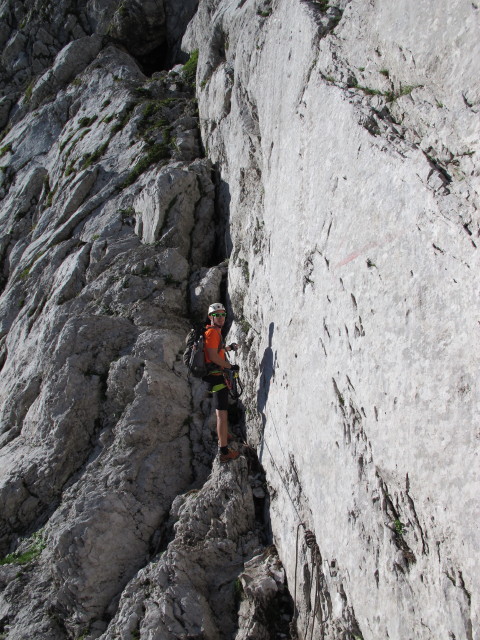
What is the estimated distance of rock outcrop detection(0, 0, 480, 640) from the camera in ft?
17.0

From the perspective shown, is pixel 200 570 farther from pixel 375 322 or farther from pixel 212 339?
pixel 375 322

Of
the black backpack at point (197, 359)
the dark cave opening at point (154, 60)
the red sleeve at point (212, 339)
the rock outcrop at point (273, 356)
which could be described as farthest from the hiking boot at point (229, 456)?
Result: the dark cave opening at point (154, 60)

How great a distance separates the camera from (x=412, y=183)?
5715 millimetres

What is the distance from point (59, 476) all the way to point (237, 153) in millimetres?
9987

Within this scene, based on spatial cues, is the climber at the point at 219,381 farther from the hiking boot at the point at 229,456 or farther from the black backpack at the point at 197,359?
the black backpack at the point at 197,359

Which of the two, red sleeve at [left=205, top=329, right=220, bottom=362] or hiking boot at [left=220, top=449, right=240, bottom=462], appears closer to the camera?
hiking boot at [left=220, top=449, right=240, bottom=462]

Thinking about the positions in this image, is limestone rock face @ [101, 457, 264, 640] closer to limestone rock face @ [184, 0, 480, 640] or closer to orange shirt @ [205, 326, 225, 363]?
limestone rock face @ [184, 0, 480, 640]

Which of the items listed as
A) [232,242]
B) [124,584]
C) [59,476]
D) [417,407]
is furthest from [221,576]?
[232,242]

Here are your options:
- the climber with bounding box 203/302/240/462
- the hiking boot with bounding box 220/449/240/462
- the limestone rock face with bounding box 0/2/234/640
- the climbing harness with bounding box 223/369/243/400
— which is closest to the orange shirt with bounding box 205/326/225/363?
the climber with bounding box 203/302/240/462

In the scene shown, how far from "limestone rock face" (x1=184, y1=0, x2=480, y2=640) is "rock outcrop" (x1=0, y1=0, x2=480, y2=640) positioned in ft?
0.12

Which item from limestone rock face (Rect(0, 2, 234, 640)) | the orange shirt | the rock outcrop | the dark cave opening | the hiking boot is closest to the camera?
the rock outcrop

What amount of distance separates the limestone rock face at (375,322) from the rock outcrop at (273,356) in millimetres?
35

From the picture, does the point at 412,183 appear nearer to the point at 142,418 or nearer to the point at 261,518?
the point at 261,518

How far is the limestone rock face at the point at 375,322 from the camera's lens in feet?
15.6
